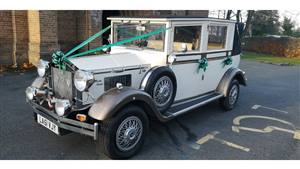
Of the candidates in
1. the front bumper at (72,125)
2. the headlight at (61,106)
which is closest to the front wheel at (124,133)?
the front bumper at (72,125)

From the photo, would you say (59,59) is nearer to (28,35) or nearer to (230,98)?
(230,98)

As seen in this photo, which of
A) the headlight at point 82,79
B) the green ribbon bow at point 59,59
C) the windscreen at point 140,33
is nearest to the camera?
the headlight at point 82,79

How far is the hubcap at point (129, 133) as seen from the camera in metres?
3.38

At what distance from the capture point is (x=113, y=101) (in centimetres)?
319

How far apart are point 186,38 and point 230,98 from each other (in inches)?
77.7

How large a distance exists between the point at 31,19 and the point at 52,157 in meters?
6.75

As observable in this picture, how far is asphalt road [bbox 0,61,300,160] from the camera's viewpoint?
11.9 feet

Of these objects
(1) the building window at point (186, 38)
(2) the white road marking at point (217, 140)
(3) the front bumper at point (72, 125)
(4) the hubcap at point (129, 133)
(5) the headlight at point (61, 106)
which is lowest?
(2) the white road marking at point (217, 140)

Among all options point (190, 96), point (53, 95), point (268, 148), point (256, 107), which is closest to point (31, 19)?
point (53, 95)

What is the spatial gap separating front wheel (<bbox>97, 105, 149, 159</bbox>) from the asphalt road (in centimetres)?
21

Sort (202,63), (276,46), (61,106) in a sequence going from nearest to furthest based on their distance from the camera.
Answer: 1. (61,106)
2. (202,63)
3. (276,46)

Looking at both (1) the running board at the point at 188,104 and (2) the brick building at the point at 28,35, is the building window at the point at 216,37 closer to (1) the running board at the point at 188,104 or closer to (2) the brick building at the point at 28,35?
(1) the running board at the point at 188,104

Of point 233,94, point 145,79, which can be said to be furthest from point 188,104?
point 233,94

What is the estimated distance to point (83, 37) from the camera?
9.97 m
